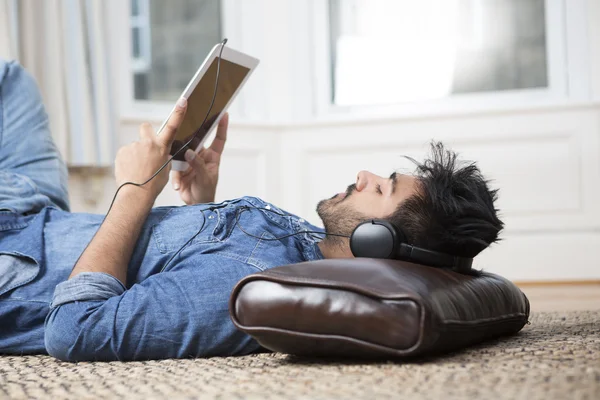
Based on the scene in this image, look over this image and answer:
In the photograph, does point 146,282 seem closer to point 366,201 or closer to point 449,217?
point 366,201

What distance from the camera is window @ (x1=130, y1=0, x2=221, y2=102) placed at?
11.8ft

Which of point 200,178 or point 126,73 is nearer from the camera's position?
point 200,178

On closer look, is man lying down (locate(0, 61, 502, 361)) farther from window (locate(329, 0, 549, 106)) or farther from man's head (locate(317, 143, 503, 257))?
window (locate(329, 0, 549, 106))

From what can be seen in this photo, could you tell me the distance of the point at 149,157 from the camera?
1.41 metres

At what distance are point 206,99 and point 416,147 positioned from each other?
Answer: 2124mm

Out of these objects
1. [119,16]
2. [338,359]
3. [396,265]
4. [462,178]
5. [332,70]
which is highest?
[119,16]

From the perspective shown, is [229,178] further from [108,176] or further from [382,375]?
[382,375]

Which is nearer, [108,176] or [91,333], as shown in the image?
[91,333]

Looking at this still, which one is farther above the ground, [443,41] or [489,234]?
[443,41]

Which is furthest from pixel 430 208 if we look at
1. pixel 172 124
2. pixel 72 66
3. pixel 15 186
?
pixel 72 66

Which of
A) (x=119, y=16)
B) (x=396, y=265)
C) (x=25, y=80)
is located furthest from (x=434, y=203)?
(x=119, y=16)

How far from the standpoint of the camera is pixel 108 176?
318 cm

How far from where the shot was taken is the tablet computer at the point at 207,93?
1477 millimetres

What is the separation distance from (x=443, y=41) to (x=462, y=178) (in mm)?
2524
